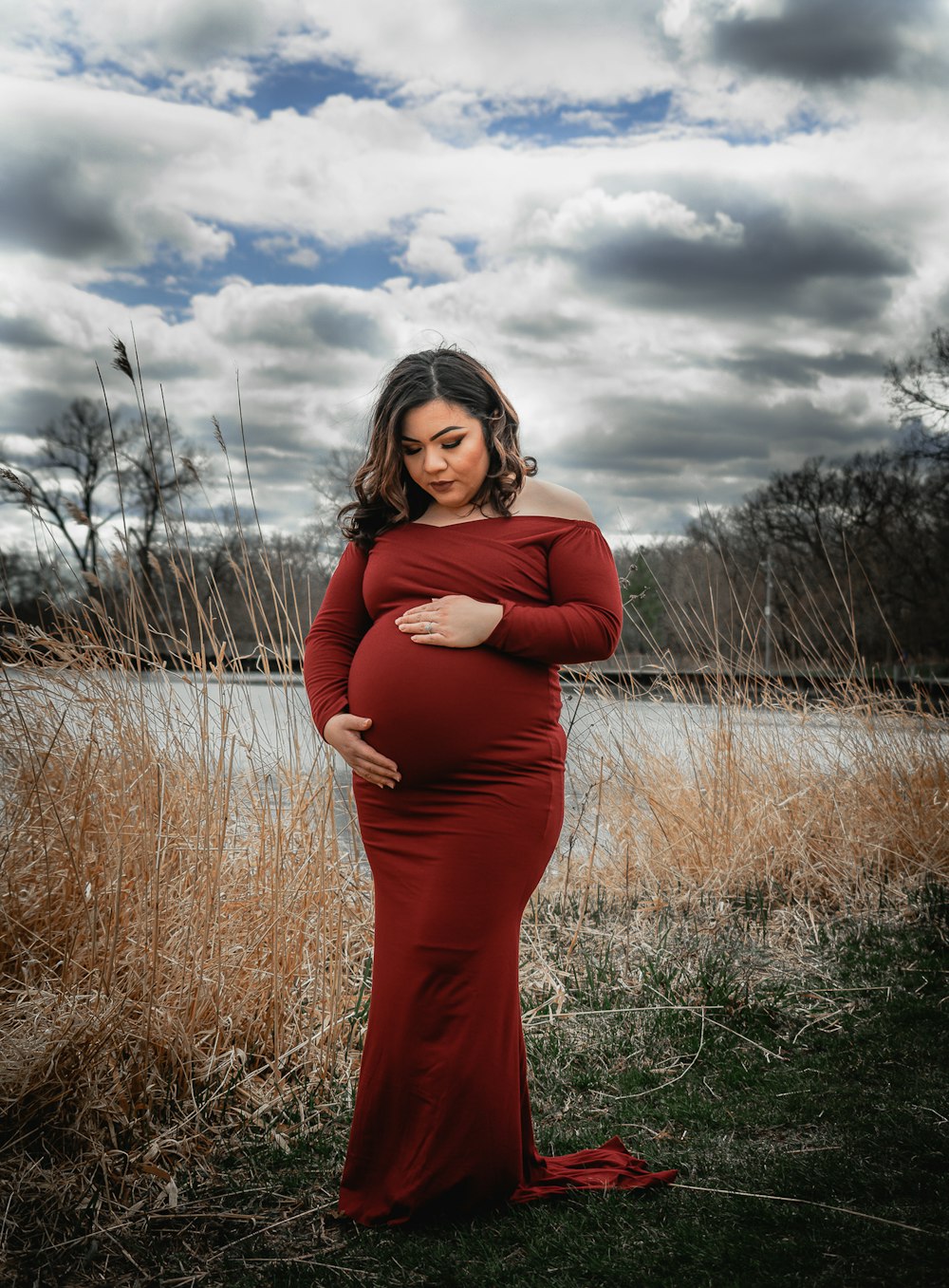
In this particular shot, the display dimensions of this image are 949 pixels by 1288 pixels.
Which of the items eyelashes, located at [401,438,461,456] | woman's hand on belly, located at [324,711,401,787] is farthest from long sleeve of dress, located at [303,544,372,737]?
eyelashes, located at [401,438,461,456]

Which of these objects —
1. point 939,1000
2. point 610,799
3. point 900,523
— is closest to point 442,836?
point 939,1000

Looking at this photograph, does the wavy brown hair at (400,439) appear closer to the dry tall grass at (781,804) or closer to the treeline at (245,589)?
the treeline at (245,589)

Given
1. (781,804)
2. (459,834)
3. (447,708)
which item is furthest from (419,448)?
(781,804)

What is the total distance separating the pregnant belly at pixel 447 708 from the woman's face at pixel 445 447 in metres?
0.39

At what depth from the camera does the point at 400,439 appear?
2.40m

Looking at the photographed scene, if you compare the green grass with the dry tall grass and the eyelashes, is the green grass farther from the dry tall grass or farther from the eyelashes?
the eyelashes

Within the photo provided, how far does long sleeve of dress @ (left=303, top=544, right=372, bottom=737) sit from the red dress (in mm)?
123

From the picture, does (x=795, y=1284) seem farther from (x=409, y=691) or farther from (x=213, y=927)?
(x=213, y=927)

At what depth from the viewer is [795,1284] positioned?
6.90 ft

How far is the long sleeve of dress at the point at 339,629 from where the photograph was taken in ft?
8.32

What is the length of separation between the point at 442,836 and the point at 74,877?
5.61 ft

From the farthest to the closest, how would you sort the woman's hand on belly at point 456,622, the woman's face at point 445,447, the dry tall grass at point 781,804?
the dry tall grass at point 781,804
the woman's face at point 445,447
the woman's hand on belly at point 456,622

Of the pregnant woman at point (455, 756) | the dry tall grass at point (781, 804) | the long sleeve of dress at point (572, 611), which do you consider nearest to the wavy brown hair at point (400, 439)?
the pregnant woman at point (455, 756)

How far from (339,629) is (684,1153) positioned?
5.98 ft
